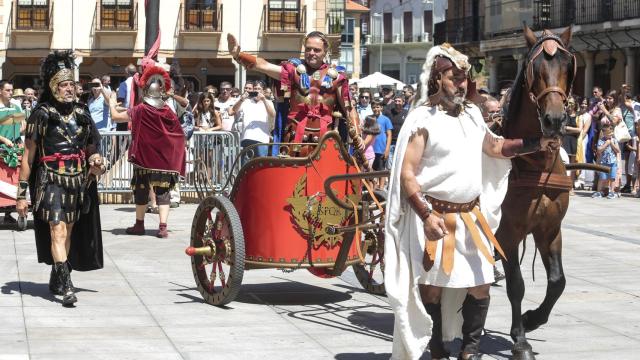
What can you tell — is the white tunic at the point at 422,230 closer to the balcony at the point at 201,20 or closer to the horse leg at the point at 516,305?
the horse leg at the point at 516,305

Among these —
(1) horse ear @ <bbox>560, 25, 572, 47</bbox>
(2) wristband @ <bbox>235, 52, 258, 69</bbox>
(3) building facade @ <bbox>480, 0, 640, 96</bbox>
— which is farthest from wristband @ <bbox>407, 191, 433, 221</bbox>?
(3) building facade @ <bbox>480, 0, 640, 96</bbox>

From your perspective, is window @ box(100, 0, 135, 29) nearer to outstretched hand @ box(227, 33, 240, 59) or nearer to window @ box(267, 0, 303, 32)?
window @ box(267, 0, 303, 32)

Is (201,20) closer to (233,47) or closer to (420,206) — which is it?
(233,47)

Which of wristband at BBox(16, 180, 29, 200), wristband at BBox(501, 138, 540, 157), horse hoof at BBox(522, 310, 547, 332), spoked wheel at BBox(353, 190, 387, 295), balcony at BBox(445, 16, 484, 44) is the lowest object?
horse hoof at BBox(522, 310, 547, 332)

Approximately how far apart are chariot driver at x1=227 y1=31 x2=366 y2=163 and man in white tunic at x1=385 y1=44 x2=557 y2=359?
2643 millimetres

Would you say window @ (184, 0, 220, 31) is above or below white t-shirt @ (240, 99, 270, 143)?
above

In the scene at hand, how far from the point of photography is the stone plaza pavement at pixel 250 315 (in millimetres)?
7398

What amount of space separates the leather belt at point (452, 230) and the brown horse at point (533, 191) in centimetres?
69

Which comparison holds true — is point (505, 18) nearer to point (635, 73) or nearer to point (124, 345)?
point (635, 73)

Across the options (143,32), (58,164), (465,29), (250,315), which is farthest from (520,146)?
(465,29)

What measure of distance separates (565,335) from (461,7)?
49.8 metres

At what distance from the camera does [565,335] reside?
7.98 m

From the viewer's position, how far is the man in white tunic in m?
6.38

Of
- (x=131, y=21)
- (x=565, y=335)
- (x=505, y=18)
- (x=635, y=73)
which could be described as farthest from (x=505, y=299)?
(x=505, y=18)
